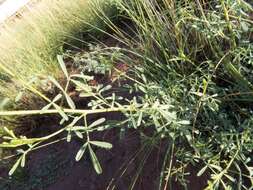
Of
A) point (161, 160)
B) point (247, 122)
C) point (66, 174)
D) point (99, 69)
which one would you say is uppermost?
point (99, 69)

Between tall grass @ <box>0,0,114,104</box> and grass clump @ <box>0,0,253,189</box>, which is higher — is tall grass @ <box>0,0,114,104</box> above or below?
below

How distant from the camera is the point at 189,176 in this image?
6.64 feet

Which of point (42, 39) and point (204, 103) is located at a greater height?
point (204, 103)

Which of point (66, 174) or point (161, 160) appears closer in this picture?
point (161, 160)

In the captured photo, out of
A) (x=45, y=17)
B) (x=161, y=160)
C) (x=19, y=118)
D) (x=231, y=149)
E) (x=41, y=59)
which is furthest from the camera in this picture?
(x=45, y=17)

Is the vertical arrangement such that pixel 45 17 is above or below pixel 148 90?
below

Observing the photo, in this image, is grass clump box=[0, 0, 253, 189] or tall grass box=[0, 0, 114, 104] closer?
grass clump box=[0, 0, 253, 189]

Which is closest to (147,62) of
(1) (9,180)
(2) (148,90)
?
(2) (148,90)

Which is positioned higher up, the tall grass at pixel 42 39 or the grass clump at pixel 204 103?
the grass clump at pixel 204 103

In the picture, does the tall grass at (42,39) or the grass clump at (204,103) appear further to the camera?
the tall grass at (42,39)

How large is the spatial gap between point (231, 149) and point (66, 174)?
1.45 m

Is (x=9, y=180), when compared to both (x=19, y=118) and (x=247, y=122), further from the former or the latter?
(x=247, y=122)

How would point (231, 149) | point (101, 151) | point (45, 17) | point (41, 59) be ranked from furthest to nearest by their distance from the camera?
point (45, 17), point (41, 59), point (101, 151), point (231, 149)

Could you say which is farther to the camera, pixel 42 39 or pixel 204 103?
pixel 42 39
